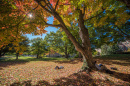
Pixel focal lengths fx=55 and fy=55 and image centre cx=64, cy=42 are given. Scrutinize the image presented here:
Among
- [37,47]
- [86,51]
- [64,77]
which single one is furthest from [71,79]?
[37,47]

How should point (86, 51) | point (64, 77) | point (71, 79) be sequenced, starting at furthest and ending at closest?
point (86, 51)
point (64, 77)
point (71, 79)

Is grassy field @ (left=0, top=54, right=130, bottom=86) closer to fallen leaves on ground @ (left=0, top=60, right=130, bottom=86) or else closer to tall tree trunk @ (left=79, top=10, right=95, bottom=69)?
fallen leaves on ground @ (left=0, top=60, right=130, bottom=86)

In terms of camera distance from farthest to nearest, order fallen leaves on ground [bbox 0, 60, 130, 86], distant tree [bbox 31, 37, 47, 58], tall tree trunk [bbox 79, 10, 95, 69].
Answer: distant tree [bbox 31, 37, 47, 58] < tall tree trunk [bbox 79, 10, 95, 69] < fallen leaves on ground [bbox 0, 60, 130, 86]

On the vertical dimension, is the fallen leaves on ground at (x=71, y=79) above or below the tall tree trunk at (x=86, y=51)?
below

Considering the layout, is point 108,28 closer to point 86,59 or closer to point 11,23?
point 86,59

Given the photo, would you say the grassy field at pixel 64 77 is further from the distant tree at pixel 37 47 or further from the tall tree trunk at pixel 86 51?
the distant tree at pixel 37 47

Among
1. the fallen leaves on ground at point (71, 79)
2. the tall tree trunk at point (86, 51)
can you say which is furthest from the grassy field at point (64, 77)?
the tall tree trunk at point (86, 51)

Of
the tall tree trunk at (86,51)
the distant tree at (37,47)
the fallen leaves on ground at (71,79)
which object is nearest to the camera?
the fallen leaves on ground at (71,79)

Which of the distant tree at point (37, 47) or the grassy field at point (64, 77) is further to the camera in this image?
the distant tree at point (37, 47)

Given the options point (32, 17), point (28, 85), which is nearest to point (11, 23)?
point (32, 17)

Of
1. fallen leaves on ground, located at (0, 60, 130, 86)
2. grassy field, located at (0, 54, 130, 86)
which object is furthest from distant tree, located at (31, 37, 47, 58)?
fallen leaves on ground, located at (0, 60, 130, 86)

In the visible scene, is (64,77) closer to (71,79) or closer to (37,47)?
(71,79)

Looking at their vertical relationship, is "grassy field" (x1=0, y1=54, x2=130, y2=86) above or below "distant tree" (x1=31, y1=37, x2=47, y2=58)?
below

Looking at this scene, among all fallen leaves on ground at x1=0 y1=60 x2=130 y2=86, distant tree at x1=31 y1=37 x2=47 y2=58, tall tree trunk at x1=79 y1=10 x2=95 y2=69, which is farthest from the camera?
distant tree at x1=31 y1=37 x2=47 y2=58
